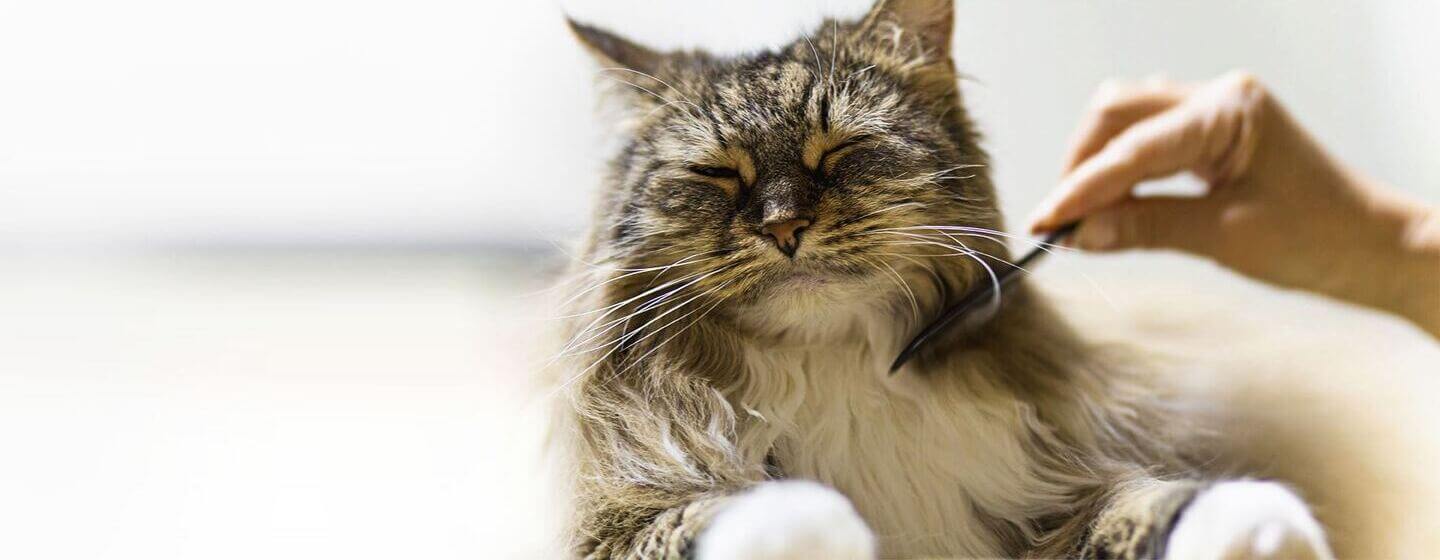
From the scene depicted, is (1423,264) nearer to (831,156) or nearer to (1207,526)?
(1207,526)

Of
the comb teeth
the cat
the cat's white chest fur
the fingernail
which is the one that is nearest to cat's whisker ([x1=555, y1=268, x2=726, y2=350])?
the cat

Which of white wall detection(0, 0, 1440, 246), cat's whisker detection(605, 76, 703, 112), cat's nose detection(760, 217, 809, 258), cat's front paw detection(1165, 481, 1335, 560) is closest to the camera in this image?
cat's front paw detection(1165, 481, 1335, 560)

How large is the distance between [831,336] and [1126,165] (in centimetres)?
52

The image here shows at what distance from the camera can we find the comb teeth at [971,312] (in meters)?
1.02

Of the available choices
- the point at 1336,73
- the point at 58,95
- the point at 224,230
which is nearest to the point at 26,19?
the point at 58,95

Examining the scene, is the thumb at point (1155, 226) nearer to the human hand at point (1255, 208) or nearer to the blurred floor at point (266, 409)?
the human hand at point (1255, 208)

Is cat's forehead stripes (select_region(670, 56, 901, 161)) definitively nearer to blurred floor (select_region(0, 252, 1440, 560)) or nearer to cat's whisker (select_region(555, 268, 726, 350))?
cat's whisker (select_region(555, 268, 726, 350))

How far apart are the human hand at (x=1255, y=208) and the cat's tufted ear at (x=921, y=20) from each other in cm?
31

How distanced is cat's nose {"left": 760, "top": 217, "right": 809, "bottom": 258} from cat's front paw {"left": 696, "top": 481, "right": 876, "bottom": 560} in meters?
0.24

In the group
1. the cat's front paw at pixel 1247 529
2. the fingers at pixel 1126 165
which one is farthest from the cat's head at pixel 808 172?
the cat's front paw at pixel 1247 529

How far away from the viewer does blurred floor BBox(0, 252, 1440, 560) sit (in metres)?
1.20

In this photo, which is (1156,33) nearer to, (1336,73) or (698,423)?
(1336,73)

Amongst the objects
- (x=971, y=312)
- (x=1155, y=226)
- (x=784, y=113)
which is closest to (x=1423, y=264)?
(x=1155, y=226)

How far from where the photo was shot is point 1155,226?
1363 mm
